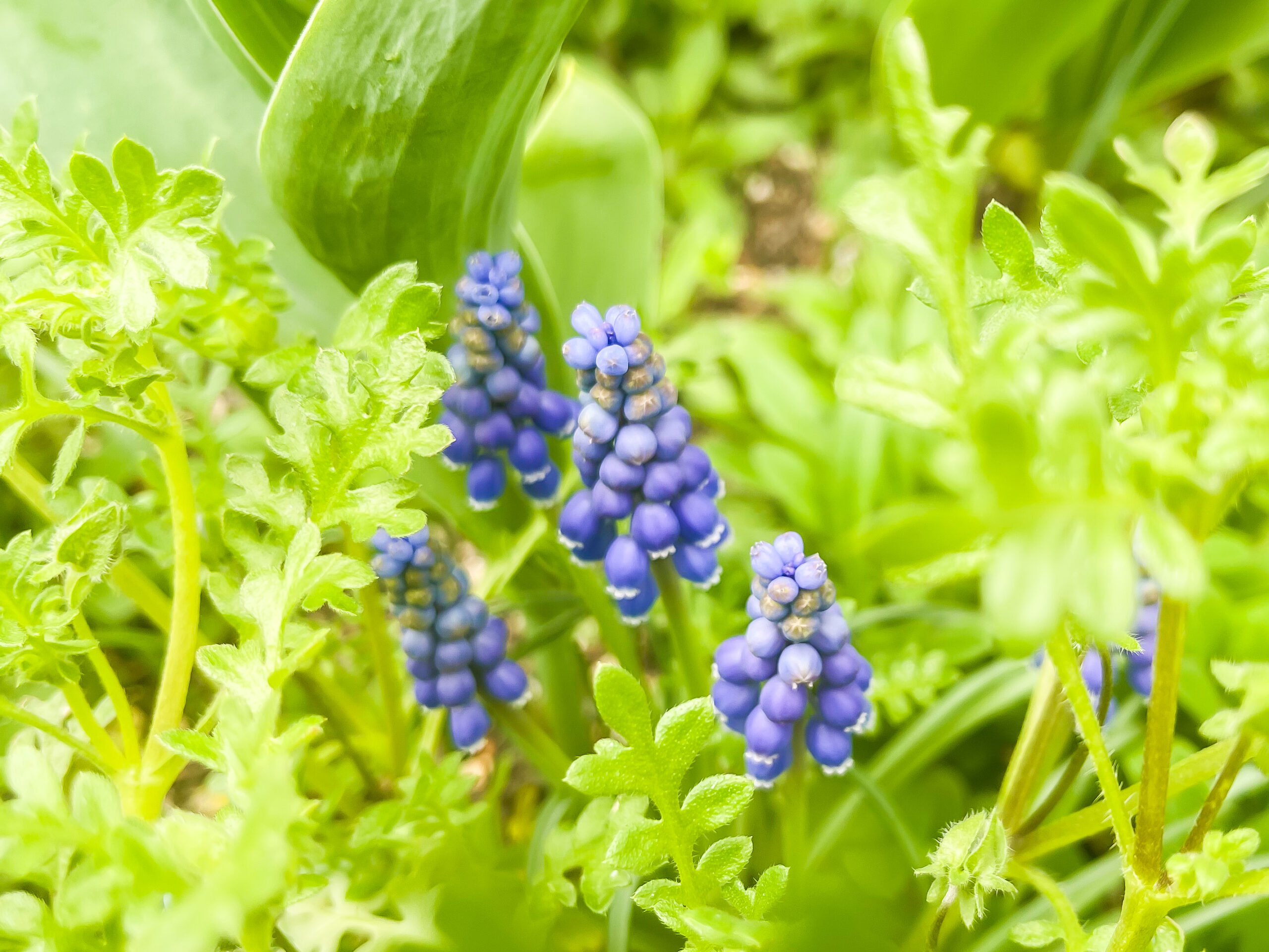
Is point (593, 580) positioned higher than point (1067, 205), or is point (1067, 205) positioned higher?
point (1067, 205)

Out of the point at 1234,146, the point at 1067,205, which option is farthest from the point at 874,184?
the point at 1234,146

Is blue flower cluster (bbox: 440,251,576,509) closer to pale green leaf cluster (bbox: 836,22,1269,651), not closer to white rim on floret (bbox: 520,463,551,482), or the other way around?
white rim on floret (bbox: 520,463,551,482)

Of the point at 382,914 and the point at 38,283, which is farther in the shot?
the point at 382,914

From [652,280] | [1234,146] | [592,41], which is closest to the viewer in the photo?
[652,280]

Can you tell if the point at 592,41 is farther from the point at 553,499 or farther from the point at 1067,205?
the point at 1067,205

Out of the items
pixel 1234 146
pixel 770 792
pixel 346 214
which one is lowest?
pixel 1234 146

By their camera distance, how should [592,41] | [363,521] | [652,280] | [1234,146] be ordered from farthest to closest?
[592,41]
[1234,146]
[652,280]
[363,521]

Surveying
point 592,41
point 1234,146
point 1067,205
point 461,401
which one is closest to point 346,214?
point 461,401

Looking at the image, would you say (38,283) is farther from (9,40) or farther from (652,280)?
(652,280)
